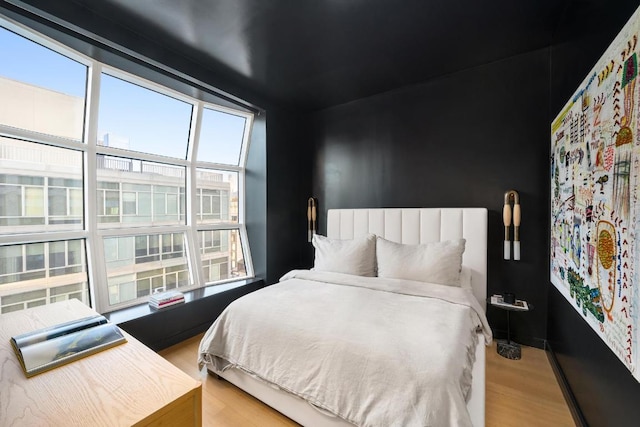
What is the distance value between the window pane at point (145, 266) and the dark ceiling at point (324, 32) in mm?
1811

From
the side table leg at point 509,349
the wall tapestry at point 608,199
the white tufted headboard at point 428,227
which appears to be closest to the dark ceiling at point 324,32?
the wall tapestry at point 608,199

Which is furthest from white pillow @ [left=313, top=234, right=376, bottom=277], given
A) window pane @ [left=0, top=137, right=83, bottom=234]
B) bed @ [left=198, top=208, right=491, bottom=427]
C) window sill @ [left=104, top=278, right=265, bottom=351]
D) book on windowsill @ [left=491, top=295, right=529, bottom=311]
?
window pane @ [left=0, top=137, right=83, bottom=234]

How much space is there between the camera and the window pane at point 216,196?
130 inches

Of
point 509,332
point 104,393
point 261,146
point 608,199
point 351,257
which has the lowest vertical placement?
point 509,332

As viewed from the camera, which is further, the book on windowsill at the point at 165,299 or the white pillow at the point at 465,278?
the book on windowsill at the point at 165,299

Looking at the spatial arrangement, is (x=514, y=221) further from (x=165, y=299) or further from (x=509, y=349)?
(x=165, y=299)

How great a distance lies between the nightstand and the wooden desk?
247 cm

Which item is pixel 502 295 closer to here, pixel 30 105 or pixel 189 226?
pixel 189 226

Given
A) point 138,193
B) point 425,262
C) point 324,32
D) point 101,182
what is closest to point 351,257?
point 425,262

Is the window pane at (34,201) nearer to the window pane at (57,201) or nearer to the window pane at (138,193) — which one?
the window pane at (57,201)

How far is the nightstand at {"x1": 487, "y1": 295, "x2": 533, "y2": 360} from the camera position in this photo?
2248 millimetres

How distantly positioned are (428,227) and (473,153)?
3.00ft

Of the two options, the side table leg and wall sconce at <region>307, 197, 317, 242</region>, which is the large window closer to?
wall sconce at <region>307, 197, 317, 242</region>

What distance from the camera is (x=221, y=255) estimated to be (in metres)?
3.46
